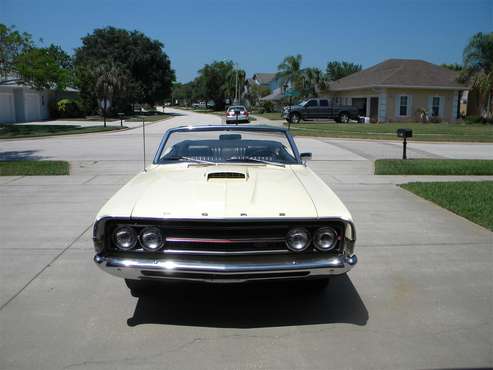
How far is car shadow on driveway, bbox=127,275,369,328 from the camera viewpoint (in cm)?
388

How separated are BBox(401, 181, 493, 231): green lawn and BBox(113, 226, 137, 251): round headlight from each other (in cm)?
493

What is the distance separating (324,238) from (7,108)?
127 feet

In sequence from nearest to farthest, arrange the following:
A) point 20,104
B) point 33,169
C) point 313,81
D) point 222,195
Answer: point 222,195 → point 33,169 → point 20,104 → point 313,81

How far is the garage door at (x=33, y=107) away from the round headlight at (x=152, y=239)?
4022cm

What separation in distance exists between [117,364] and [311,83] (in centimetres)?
4860

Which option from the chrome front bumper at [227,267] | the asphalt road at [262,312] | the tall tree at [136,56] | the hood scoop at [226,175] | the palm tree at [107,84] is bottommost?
the asphalt road at [262,312]

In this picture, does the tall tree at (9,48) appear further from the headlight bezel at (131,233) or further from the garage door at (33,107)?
the headlight bezel at (131,233)

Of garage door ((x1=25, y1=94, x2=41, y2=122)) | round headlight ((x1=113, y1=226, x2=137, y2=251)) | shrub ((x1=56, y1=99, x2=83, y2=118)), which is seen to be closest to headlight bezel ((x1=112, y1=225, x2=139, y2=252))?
round headlight ((x1=113, y1=226, x2=137, y2=251))

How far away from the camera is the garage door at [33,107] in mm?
39656

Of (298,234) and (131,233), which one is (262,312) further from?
(131,233)

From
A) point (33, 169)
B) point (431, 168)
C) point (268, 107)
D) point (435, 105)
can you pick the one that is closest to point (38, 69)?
point (33, 169)

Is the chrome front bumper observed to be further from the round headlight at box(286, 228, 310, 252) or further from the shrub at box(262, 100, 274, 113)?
the shrub at box(262, 100, 274, 113)

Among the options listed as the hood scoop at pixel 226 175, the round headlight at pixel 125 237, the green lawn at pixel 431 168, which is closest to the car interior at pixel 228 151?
the hood scoop at pixel 226 175

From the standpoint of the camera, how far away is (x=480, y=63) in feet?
114
